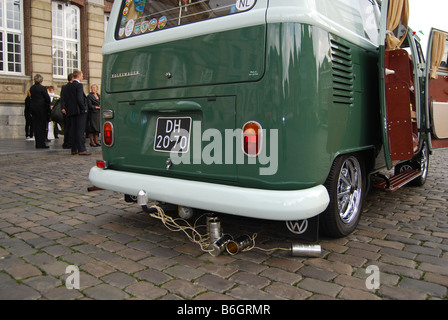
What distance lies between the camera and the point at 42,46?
14.6 meters

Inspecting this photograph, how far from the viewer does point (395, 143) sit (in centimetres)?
364

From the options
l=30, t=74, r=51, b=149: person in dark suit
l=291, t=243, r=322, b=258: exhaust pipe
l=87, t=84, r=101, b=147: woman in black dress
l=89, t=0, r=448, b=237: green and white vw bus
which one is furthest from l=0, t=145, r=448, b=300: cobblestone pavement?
l=87, t=84, r=101, b=147: woman in black dress

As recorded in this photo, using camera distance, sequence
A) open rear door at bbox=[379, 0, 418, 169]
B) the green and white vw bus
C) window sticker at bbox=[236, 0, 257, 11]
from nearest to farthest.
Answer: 1. the green and white vw bus
2. window sticker at bbox=[236, 0, 257, 11]
3. open rear door at bbox=[379, 0, 418, 169]

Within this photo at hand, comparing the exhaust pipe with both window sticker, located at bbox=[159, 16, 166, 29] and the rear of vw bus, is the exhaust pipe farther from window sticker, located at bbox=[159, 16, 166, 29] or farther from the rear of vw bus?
window sticker, located at bbox=[159, 16, 166, 29]

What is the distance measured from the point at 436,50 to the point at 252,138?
3.37 m

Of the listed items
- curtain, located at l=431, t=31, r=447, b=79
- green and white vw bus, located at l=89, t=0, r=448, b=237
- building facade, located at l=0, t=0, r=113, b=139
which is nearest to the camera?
green and white vw bus, located at l=89, t=0, r=448, b=237

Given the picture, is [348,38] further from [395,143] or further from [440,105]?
[440,105]

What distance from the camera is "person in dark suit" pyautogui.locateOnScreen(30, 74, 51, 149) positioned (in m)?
9.75

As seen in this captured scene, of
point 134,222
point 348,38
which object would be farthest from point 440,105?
point 134,222

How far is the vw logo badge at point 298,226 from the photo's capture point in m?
2.83

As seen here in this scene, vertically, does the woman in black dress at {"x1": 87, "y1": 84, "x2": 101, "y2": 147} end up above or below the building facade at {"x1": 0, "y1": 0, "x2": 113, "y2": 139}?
below

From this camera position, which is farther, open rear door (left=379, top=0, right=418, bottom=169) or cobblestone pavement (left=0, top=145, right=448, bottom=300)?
open rear door (left=379, top=0, right=418, bottom=169)

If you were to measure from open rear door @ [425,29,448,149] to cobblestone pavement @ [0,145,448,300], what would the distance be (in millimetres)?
1079

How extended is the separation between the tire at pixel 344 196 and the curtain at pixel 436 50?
83.0 inches
